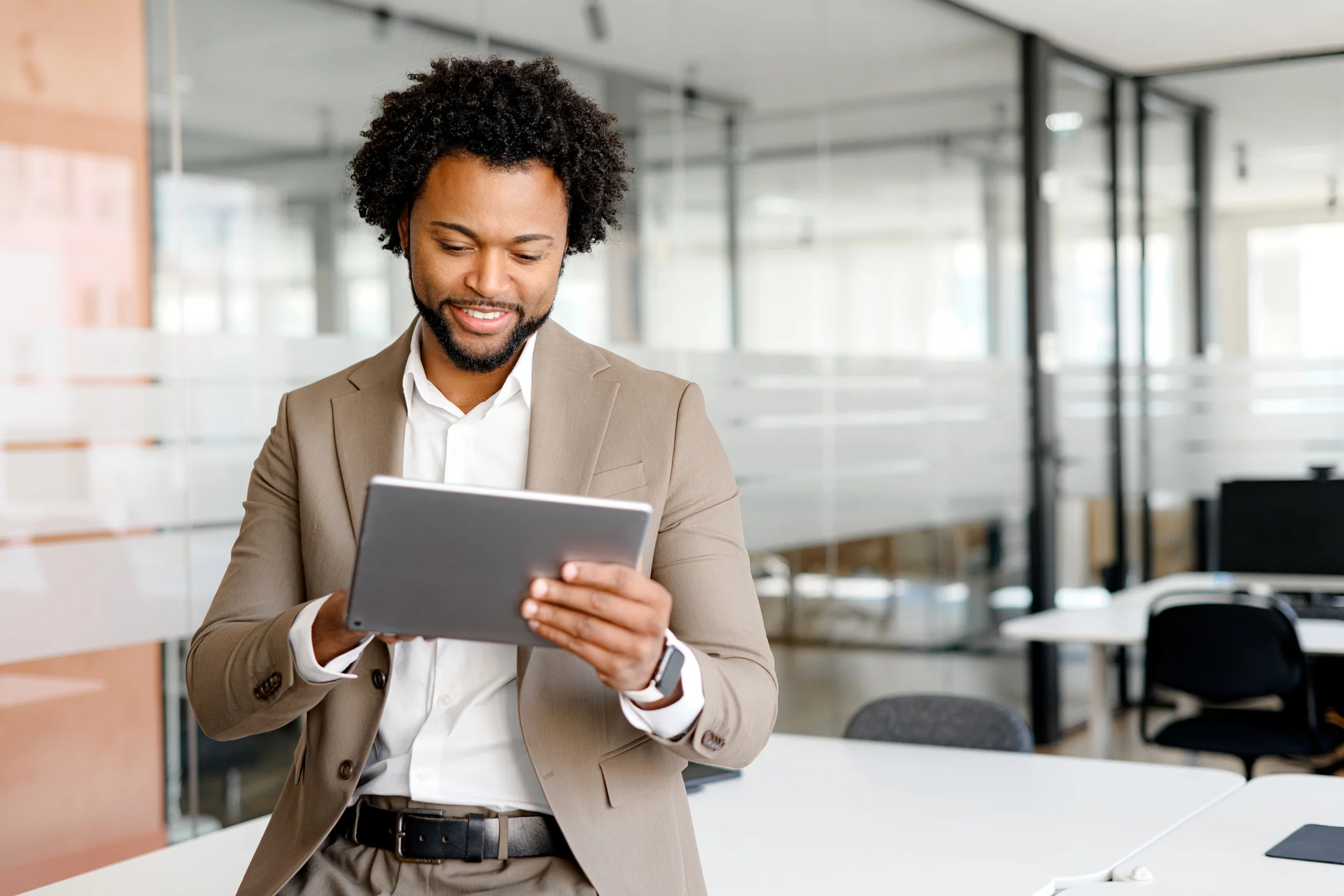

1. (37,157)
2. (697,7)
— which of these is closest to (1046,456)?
(697,7)

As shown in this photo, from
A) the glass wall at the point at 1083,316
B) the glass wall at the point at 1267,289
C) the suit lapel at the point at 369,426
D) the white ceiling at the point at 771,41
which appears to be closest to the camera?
the suit lapel at the point at 369,426

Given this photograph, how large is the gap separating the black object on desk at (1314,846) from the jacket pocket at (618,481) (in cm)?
118

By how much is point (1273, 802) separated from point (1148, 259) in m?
5.03

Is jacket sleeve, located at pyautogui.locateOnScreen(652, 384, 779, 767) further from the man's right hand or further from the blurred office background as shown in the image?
the blurred office background

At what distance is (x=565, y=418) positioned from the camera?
1.50 meters

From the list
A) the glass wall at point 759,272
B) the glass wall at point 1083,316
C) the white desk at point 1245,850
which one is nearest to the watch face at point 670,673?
the white desk at point 1245,850

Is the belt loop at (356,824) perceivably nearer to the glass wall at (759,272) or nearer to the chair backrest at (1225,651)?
the glass wall at (759,272)

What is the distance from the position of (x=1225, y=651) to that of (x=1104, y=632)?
357mm

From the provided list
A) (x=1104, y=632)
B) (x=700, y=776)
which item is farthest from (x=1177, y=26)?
(x=700, y=776)

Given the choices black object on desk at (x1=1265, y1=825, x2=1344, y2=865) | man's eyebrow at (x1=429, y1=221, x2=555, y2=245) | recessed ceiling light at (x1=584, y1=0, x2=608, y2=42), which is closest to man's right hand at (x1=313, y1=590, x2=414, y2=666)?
man's eyebrow at (x1=429, y1=221, x2=555, y2=245)

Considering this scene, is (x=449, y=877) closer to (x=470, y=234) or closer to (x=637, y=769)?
(x=637, y=769)

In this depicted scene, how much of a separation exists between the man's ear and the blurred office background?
140 centimetres

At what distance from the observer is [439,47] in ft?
11.5

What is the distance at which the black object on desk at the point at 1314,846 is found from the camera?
79.1 inches
